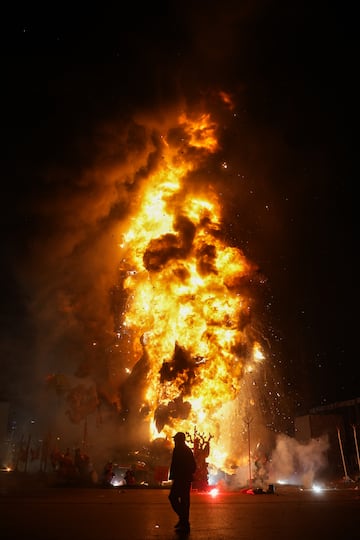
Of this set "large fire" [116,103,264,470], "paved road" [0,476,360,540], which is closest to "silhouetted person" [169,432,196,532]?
"paved road" [0,476,360,540]

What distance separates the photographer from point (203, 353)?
24625 mm

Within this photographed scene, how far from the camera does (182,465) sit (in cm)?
768

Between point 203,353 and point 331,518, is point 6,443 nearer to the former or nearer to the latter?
point 203,353

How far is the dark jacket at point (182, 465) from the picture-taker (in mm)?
7578

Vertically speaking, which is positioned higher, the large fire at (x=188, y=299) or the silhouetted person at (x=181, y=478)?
the large fire at (x=188, y=299)

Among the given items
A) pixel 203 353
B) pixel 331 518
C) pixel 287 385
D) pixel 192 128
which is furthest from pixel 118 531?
pixel 287 385

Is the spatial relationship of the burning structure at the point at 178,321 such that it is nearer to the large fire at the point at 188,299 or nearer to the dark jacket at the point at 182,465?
the large fire at the point at 188,299

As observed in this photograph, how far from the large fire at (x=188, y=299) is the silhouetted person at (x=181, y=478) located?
16.4m

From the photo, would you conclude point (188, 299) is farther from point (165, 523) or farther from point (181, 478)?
point (165, 523)

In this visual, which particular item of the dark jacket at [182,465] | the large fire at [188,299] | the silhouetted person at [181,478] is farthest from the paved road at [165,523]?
the large fire at [188,299]

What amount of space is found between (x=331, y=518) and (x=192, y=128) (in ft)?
78.2

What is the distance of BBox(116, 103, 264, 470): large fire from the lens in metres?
24.6

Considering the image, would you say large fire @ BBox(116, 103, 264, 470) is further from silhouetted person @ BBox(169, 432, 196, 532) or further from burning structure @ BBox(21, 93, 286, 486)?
silhouetted person @ BBox(169, 432, 196, 532)

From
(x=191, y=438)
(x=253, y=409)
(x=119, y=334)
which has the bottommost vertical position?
(x=191, y=438)
